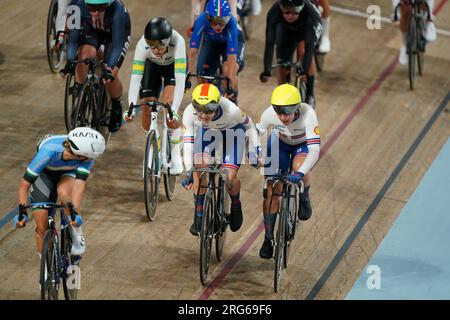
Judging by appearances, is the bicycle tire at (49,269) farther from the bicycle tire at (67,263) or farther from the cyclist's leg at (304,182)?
the cyclist's leg at (304,182)

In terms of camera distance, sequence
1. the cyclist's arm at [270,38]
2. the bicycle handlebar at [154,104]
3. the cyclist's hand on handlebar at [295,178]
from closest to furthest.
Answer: the cyclist's hand on handlebar at [295,178] → the bicycle handlebar at [154,104] → the cyclist's arm at [270,38]

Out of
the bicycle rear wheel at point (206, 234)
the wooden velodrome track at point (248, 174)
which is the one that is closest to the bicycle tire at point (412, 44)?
the wooden velodrome track at point (248, 174)

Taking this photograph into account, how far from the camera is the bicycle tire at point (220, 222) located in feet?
29.0

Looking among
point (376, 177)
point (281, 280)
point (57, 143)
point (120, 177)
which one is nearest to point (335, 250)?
point (281, 280)

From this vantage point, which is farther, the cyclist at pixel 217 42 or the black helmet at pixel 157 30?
the cyclist at pixel 217 42

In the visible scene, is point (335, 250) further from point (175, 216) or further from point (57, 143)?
point (57, 143)

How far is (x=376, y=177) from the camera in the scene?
10.6 m

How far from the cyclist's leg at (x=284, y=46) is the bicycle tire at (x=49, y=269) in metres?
3.64

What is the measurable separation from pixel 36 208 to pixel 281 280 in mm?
2168

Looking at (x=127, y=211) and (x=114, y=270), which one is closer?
(x=114, y=270)

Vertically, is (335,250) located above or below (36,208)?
below

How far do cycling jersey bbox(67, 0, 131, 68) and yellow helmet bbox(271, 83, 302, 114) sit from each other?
2035 mm

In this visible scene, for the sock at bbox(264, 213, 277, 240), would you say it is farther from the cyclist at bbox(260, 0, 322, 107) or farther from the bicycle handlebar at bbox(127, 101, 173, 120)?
the cyclist at bbox(260, 0, 322, 107)

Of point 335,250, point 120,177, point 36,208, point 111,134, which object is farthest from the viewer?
point 111,134
